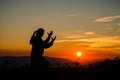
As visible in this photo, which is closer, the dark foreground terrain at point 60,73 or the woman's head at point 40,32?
the dark foreground terrain at point 60,73

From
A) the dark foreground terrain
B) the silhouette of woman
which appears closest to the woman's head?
the silhouette of woman

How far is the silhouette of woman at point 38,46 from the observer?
52.1ft

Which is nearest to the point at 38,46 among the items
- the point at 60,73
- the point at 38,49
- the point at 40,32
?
the point at 38,49

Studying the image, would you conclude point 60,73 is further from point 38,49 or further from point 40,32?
point 38,49

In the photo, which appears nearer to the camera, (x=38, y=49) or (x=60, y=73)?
(x=60, y=73)

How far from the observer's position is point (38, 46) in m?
16.1

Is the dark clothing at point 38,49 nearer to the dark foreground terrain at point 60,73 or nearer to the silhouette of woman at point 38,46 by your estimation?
the silhouette of woman at point 38,46

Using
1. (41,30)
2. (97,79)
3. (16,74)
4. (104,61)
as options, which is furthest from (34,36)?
(97,79)

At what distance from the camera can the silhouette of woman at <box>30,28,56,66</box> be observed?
15.9 meters

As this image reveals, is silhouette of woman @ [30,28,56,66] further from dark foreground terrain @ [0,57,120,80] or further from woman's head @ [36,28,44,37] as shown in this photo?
dark foreground terrain @ [0,57,120,80]

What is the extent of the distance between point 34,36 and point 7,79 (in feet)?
18.4

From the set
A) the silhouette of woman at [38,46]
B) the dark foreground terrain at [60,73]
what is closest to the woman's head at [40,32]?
the silhouette of woman at [38,46]

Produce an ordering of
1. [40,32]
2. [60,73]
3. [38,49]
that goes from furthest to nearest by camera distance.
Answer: [38,49], [40,32], [60,73]

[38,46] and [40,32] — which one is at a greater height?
[40,32]
